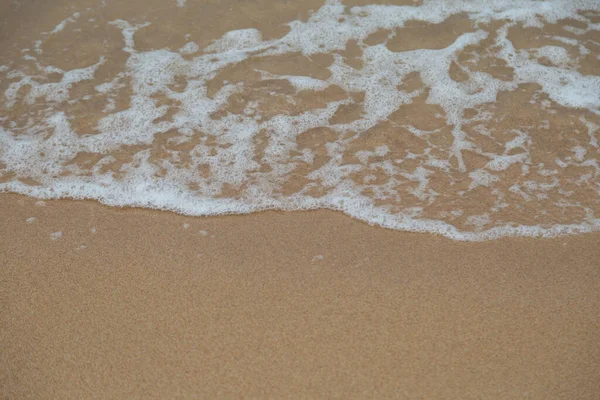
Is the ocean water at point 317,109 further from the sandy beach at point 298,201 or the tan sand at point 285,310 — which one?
the tan sand at point 285,310

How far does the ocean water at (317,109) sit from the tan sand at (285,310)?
0.58ft

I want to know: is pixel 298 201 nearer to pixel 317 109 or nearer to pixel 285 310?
pixel 285 310

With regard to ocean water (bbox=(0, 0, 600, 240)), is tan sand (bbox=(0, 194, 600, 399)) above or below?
below

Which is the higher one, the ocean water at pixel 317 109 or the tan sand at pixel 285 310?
the ocean water at pixel 317 109

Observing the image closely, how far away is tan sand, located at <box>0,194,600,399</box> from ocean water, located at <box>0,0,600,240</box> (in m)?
0.18

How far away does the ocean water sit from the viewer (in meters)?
2.74

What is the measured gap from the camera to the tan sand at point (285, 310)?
6.59 ft

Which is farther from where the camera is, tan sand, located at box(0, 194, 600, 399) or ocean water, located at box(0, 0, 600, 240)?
ocean water, located at box(0, 0, 600, 240)

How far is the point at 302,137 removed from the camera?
3.09 m

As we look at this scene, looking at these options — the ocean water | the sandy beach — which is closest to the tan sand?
the sandy beach

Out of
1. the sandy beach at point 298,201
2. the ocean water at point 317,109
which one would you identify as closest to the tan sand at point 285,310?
the sandy beach at point 298,201

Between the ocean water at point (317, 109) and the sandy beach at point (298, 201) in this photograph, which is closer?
the sandy beach at point (298, 201)

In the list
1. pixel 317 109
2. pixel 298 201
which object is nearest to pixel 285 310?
pixel 298 201

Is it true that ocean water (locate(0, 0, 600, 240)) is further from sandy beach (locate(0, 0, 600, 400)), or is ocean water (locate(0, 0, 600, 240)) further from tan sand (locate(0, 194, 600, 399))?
tan sand (locate(0, 194, 600, 399))
